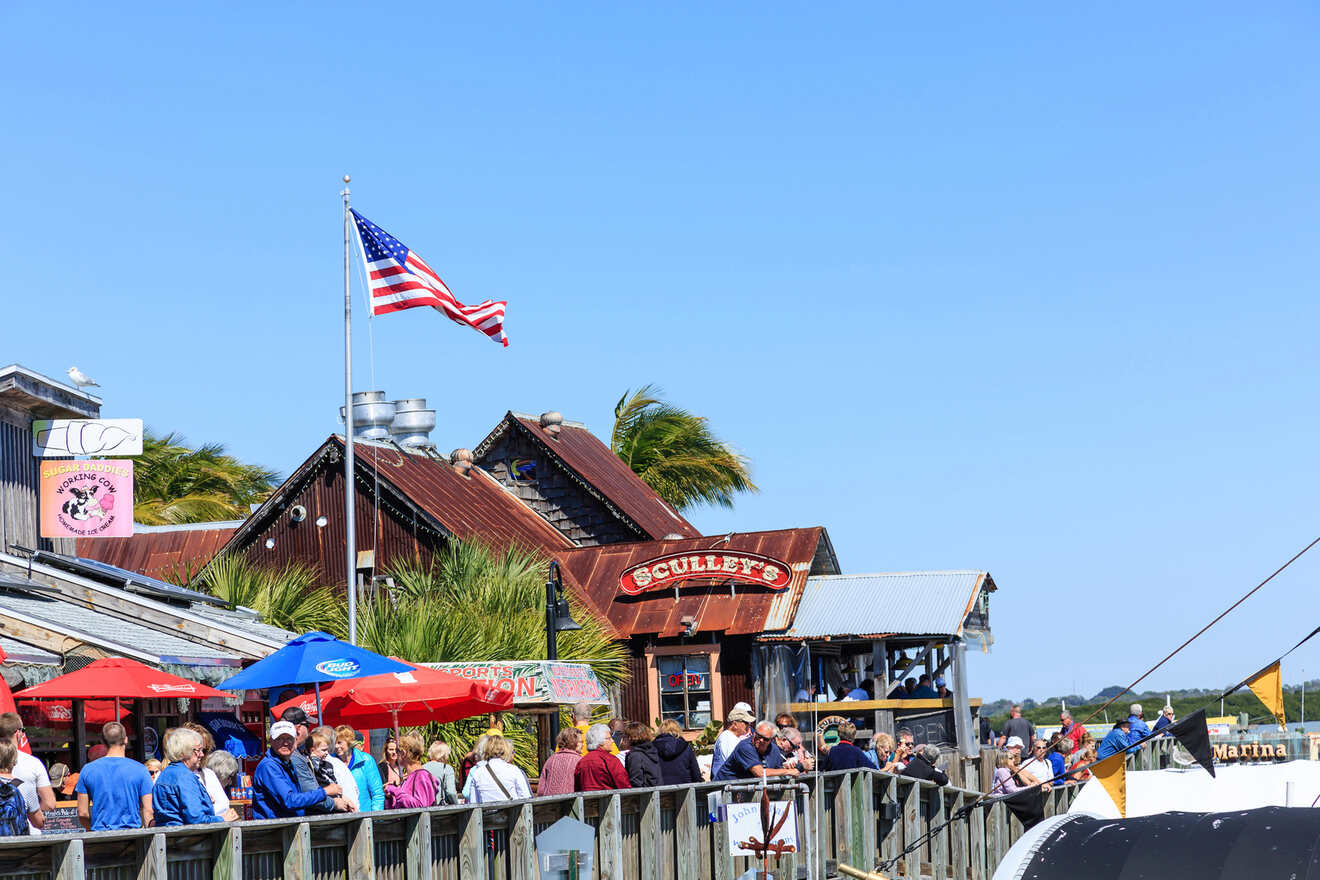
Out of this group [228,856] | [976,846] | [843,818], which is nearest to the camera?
[228,856]

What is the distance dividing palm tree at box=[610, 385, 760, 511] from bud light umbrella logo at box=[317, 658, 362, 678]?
31.9m

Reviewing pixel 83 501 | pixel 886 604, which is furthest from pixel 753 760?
pixel 886 604

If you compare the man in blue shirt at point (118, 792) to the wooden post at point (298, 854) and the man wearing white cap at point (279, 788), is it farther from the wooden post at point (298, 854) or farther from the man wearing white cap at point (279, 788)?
the wooden post at point (298, 854)

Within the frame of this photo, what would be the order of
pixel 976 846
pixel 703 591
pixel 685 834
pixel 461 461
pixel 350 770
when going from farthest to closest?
pixel 461 461, pixel 703 591, pixel 976 846, pixel 685 834, pixel 350 770

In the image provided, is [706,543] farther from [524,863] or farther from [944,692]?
[524,863]

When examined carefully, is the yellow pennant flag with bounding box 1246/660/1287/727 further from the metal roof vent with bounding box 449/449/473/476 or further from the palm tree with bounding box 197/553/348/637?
the metal roof vent with bounding box 449/449/473/476

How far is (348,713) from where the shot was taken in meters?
16.2

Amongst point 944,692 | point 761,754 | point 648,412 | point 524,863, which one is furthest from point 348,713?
point 648,412

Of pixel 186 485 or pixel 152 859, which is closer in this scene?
pixel 152 859

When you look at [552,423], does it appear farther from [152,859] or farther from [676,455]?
[152,859]

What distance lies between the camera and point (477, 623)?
80.6ft

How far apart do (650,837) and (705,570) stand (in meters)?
16.8

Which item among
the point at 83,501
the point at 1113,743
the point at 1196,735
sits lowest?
the point at 1113,743

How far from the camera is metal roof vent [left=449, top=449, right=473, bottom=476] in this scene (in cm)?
3509
